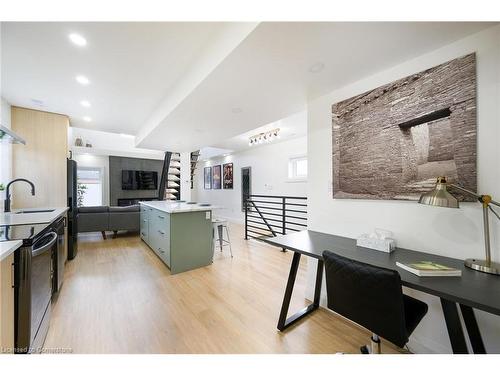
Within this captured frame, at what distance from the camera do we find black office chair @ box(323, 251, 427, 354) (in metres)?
0.95

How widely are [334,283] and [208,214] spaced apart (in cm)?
223

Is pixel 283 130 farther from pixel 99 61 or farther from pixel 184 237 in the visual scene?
pixel 99 61

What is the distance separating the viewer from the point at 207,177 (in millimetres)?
8766

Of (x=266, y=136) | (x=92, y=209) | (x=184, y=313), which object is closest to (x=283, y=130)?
(x=266, y=136)

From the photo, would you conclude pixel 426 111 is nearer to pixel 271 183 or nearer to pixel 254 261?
pixel 254 261

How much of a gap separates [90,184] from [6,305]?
732cm

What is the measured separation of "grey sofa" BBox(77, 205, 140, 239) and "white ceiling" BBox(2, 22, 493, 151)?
2.21m

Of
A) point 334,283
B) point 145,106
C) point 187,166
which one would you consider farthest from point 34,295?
point 187,166

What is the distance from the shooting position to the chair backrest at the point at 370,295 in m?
0.95

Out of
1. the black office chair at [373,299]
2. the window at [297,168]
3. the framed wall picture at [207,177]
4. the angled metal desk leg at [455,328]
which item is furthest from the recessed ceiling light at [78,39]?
the framed wall picture at [207,177]

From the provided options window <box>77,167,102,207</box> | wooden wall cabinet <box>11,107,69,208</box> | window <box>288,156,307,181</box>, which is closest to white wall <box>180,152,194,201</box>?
wooden wall cabinet <box>11,107,69,208</box>

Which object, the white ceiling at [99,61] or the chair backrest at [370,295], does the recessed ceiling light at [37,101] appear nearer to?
the white ceiling at [99,61]

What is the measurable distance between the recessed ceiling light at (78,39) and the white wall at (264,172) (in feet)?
9.77

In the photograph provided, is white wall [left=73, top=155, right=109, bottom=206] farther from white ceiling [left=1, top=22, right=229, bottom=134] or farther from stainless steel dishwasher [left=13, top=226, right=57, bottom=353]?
stainless steel dishwasher [left=13, top=226, right=57, bottom=353]
